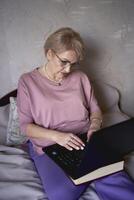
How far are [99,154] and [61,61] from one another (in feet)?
1.65

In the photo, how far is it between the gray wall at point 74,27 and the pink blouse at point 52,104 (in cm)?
39

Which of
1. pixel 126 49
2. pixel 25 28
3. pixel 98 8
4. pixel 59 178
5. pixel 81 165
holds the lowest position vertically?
pixel 59 178

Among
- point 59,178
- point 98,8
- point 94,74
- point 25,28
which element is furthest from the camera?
point 94,74

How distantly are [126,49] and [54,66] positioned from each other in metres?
0.85

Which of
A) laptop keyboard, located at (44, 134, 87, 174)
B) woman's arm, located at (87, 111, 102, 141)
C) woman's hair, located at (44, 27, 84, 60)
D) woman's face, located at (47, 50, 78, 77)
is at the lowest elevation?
laptop keyboard, located at (44, 134, 87, 174)

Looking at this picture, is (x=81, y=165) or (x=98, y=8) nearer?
(x=81, y=165)

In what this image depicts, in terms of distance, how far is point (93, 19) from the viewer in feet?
5.86

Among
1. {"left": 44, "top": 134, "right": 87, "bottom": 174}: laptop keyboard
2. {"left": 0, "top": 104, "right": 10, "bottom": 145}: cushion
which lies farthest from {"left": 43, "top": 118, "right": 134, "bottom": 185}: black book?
{"left": 0, "top": 104, "right": 10, "bottom": 145}: cushion

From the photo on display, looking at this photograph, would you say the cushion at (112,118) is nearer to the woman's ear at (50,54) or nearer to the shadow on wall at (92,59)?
the shadow on wall at (92,59)

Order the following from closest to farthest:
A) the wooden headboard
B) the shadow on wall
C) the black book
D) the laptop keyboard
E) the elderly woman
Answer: the black book → the laptop keyboard → the elderly woman → the wooden headboard → the shadow on wall

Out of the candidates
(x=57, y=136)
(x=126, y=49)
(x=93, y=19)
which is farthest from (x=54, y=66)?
(x=126, y=49)

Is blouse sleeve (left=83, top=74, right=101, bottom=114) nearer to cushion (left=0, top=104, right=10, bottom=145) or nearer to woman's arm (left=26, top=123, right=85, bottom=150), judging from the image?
woman's arm (left=26, top=123, right=85, bottom=150)

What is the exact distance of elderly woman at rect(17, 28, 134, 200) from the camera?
1254 millimetres

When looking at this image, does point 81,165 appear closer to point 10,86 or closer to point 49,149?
point 49,149
